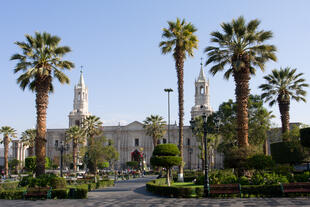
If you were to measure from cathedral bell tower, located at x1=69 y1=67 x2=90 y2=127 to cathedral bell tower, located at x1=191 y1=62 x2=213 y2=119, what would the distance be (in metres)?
26.4

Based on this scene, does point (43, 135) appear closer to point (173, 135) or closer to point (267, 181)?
point (267, 181)

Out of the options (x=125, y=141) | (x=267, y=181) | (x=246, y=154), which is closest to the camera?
(x=267, y=181)

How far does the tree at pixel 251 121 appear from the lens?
137 ft

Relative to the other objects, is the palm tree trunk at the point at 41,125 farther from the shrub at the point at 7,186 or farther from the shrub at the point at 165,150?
the shrub at the point at 165,150

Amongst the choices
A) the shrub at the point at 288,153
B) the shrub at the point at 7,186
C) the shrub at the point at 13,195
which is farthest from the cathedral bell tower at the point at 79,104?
the shrub at the point at 13,195

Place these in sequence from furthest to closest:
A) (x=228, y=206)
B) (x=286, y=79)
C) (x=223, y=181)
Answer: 1. (x=286, y=79)
2. (x=223, y=181)
3. (x=228, y=206)

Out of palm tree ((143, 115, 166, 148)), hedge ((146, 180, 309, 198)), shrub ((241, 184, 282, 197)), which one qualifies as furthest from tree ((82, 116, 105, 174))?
shrub ((241, 184, 282, 197))

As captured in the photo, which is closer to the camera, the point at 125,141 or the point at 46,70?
the point at 46,70

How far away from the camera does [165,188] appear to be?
66.4 feet

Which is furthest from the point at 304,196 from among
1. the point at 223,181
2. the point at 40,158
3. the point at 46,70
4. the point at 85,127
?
the point at 85,127

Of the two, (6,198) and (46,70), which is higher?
(46,70)

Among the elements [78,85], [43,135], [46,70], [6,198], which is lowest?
[6,198]

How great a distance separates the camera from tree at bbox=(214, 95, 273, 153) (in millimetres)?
41875

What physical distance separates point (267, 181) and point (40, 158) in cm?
1390
